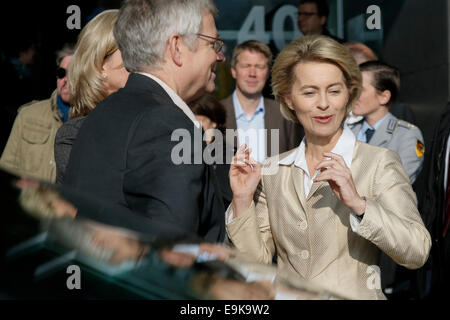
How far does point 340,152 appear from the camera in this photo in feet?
10.2

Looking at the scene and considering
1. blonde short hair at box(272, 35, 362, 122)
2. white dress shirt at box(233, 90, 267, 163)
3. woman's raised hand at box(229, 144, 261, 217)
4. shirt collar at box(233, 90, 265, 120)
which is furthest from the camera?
shirt collar at box(233, 90, 265, 120)

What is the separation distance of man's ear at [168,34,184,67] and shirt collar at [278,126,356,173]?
36.9 inches

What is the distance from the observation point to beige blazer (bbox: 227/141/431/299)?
284 cm

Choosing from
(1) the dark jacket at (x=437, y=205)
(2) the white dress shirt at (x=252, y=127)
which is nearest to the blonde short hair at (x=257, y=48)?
(2) the white dress shirt at (x=252, y=127)

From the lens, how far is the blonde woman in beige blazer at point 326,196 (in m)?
2.73

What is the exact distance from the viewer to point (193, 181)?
6.95ft

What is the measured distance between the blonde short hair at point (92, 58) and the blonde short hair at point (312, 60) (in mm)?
793

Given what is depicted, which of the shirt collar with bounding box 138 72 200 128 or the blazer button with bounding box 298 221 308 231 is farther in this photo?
the blazer button with bounding box 298 221 308 231

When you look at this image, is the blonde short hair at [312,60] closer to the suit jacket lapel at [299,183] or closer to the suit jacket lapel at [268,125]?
the suit jacket lapel at [299,183]

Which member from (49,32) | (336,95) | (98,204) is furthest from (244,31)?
(98,204)

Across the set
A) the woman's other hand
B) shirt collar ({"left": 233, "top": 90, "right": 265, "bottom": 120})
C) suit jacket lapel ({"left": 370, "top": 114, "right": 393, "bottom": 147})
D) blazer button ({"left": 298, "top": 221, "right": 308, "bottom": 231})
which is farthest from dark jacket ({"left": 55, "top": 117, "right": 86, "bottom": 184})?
shirt collar ({"left": 233, "top": 90, "right": 265, "bottom": 120})

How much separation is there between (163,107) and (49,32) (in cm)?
607

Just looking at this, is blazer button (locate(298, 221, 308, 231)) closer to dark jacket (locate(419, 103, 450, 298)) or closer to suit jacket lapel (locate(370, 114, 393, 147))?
dark jacket (locate(419, 103, 450, 298))

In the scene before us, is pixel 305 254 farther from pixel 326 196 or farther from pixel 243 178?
pixel 243 178
